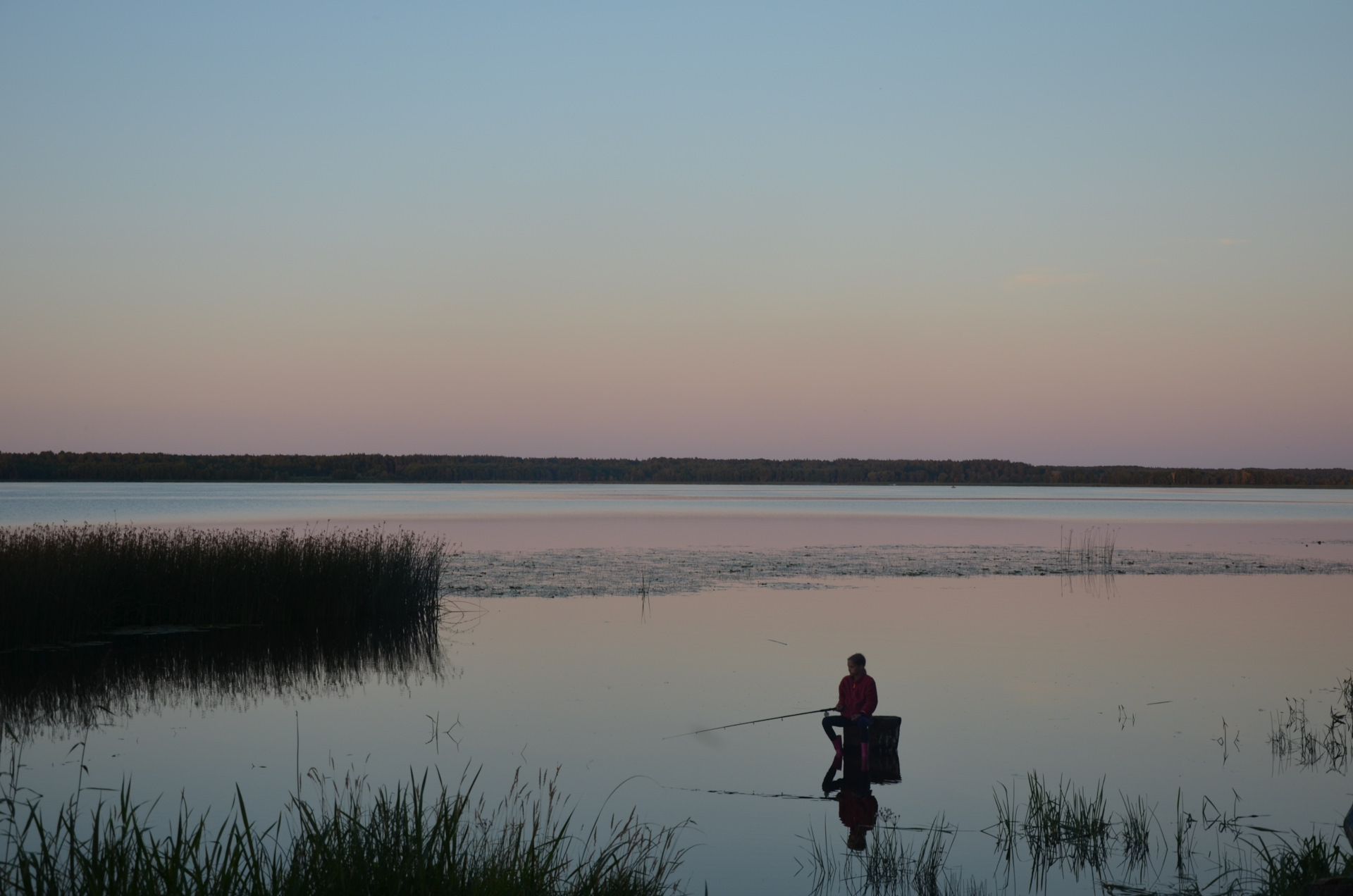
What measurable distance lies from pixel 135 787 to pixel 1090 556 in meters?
26.7

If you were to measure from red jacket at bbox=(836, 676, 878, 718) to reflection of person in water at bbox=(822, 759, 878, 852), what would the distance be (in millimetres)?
434

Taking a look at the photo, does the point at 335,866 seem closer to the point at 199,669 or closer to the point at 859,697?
the point at 859,697

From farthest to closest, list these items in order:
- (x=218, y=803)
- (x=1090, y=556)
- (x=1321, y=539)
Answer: (x=1321, y=539) → (x=1090, y=556) → (x=218, y=803)

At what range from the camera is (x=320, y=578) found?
17.0 metres

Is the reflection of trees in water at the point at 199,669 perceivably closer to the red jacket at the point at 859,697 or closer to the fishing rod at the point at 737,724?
the fishing rod at the point at 737,724

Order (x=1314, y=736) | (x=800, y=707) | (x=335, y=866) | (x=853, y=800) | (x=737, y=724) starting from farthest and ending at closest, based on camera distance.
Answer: (x=800, y=707)
(x=737, y=724)
(x=1314, y=736)
(x=853, y=800)
(x=335, y=866)

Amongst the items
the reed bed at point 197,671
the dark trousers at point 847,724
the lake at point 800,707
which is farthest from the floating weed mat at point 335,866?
the reed bed at point 197,671

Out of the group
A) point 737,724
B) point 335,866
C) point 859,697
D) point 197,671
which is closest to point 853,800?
point 859,697

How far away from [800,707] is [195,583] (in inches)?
391

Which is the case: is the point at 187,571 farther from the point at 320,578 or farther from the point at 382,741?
the point at 382,741

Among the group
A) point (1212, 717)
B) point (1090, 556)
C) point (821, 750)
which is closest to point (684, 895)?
point (821, 750)

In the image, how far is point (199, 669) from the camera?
13.0 m

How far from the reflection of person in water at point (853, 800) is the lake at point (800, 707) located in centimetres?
5

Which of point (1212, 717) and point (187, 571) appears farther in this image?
point (187, 571)
